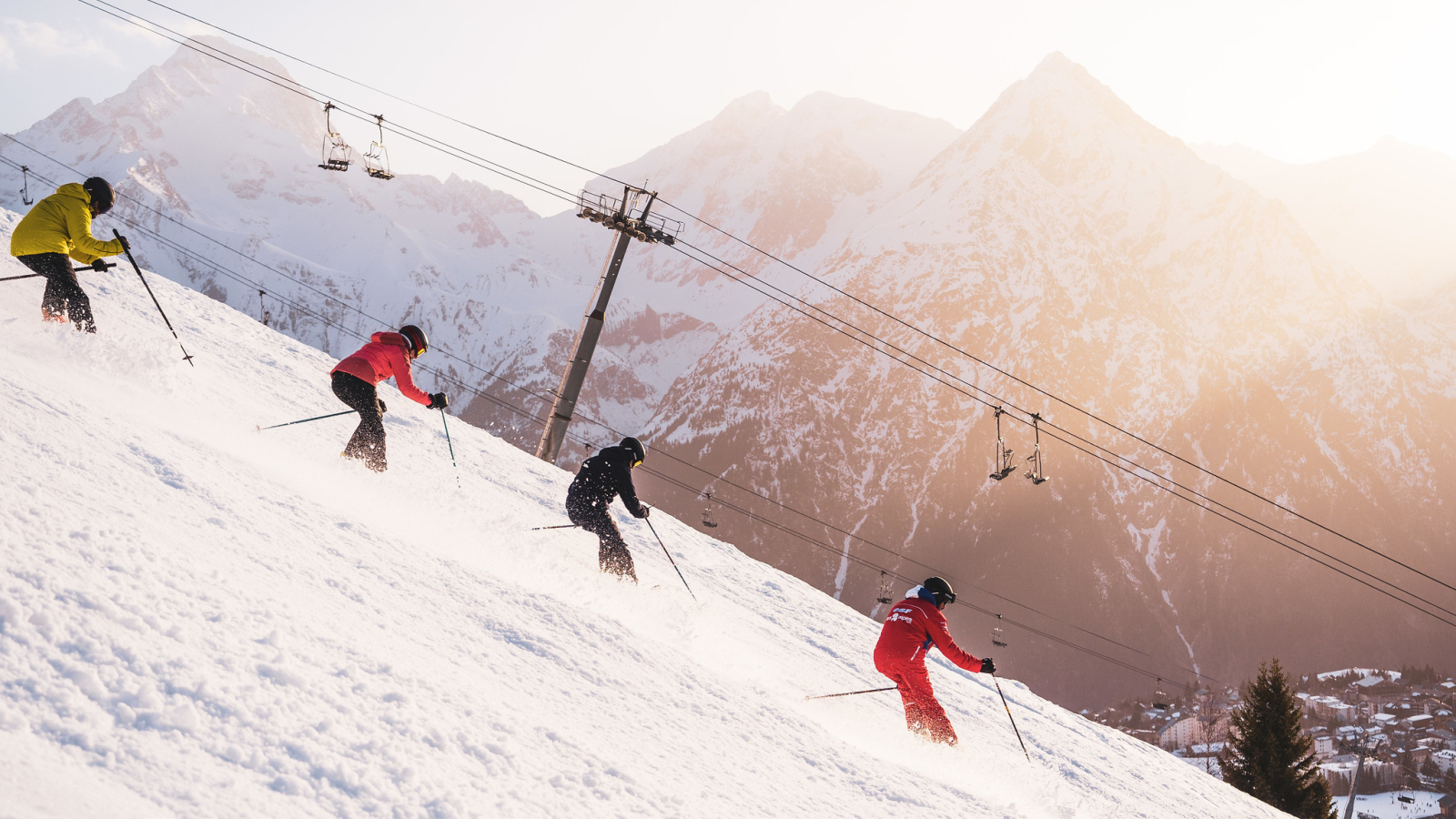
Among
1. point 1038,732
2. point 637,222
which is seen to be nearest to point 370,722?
point 1038,732

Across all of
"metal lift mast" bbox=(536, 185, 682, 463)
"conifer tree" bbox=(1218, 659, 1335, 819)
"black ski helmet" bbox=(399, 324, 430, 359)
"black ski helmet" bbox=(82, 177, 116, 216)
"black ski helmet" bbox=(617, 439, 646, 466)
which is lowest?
"conifer tree" bbox=(1218, 659, 1335, 819)

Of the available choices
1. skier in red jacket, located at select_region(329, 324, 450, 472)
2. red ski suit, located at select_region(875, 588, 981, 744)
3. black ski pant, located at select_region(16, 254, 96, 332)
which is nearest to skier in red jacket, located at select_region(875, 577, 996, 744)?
red ski suit, located at select_region(875, 588, 981, 744)

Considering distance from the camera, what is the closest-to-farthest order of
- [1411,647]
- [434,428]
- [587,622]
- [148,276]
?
[587,622] < [434,428] < [148,276] < [1411,647]

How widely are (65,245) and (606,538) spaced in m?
A: 7.33

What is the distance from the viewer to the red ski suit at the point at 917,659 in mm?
8242

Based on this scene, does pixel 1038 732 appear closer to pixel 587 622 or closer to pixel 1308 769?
pixel 587 622

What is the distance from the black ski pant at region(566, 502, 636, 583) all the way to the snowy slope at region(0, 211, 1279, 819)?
241 mm

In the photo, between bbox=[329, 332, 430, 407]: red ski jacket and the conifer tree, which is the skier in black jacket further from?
the conifer tree

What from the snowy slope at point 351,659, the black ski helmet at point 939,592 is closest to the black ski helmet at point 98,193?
the snowy slope at point 351,659

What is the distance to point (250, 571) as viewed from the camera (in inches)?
180

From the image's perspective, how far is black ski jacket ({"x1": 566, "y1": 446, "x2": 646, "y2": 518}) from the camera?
30.5 ft

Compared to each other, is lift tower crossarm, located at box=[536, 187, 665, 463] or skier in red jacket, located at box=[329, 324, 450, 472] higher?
lift tower crossarm, located at box=[536, 187, 665, 463]

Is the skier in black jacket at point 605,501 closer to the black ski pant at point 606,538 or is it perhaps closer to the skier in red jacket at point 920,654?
the black ski pant at point 606,538

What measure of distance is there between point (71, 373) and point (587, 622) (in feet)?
19.4
